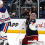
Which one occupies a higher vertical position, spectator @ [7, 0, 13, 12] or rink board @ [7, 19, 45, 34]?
spectator @ [7, 0, 13, 12]

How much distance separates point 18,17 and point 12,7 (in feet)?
1.70

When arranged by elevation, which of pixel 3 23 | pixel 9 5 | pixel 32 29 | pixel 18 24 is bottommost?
pixel 18 24

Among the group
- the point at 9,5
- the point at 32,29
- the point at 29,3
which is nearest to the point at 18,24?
the point at 9,5

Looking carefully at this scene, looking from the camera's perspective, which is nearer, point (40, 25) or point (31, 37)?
point (31, 37)

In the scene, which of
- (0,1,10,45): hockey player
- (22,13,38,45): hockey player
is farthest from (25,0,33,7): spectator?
(0,1,10,45): hockey player

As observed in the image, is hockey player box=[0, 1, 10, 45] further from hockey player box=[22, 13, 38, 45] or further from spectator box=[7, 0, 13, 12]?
spectator box=[7, 0, 13, 12]

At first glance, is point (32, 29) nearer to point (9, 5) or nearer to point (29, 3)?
point (29, 3)

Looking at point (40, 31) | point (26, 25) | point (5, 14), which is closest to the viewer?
point (5, 14)

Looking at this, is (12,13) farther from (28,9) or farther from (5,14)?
(5,14)

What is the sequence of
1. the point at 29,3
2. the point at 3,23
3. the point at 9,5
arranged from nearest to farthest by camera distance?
the point at 3,23
the point at 29,3
the point at 9,5

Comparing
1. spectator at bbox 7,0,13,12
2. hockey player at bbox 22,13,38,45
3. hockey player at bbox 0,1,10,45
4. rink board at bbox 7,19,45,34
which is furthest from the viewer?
spectator at bbox 7,0,13,12

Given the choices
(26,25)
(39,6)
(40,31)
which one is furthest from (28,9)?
(26,25)

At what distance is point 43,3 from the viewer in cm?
636

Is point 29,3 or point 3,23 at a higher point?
point 29,3
